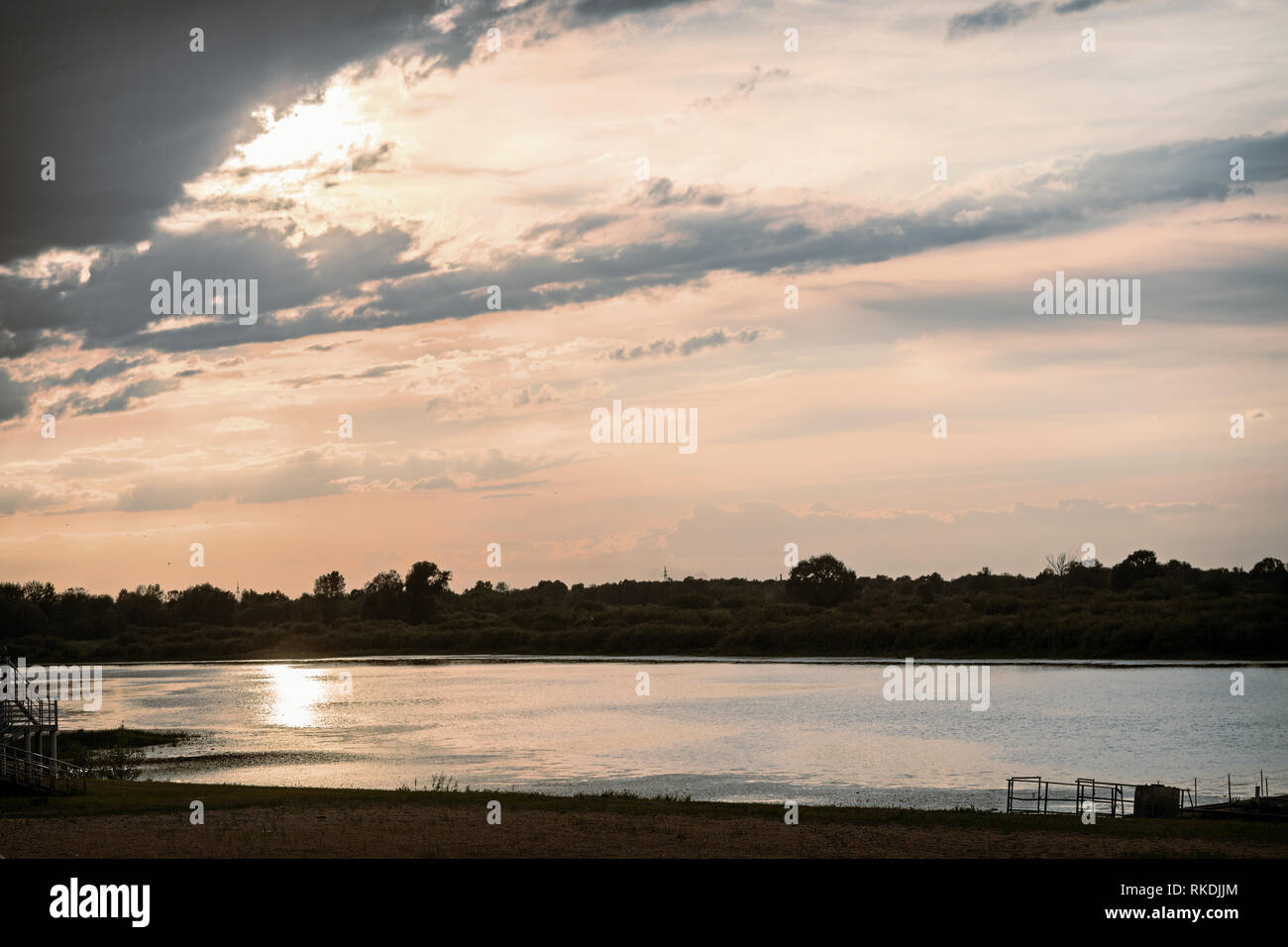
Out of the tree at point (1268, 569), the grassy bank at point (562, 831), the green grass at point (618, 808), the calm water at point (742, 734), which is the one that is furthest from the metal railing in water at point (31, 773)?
the tree at point (1268, 569)

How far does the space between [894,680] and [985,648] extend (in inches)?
1731

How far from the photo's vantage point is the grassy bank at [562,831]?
28156 millimetres

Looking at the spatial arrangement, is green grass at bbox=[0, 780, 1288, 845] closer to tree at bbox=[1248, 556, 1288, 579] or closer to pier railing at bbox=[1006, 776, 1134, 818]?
pier railing at bbox=[1006, 776, 1134, 818]

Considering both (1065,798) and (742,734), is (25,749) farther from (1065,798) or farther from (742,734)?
(742,734)

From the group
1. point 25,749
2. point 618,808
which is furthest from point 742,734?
point 25,749

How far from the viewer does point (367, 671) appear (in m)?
185

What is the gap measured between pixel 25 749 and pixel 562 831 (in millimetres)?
24397

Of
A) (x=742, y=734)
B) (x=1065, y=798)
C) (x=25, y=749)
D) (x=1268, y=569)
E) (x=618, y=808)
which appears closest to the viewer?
(x=618, y=808)

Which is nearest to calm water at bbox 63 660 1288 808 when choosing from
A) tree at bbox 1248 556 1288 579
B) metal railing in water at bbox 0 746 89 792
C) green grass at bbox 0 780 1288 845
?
green grass at bbox 0 780 1288 845

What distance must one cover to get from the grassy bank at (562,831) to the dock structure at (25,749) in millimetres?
2715

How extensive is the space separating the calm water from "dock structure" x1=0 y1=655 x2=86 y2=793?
10563 mm

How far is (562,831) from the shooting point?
31.5 m

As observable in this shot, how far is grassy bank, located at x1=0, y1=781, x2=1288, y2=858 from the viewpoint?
92.4ft
